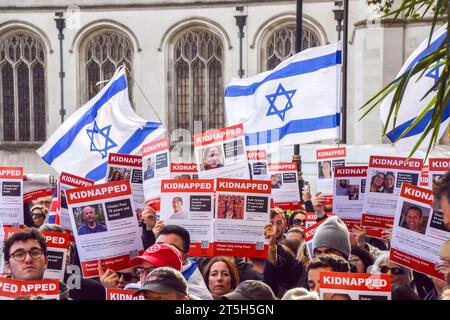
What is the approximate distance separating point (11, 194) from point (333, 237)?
3.36 m

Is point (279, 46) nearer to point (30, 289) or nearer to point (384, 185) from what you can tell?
point (384, 185)

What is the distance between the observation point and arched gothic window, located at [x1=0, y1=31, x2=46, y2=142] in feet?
88.8

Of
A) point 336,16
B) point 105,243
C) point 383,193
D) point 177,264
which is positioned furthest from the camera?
point 336,16

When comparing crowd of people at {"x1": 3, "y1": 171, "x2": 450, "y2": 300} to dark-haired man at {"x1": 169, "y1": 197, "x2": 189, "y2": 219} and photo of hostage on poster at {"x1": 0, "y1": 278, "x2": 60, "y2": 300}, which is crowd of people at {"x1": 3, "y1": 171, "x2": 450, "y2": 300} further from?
photo of hostage on poster at {"x1": 0, "y1": 278, "x2": 60, "y2": 300}

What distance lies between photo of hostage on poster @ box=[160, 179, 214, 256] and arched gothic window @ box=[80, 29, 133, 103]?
20.1 metres

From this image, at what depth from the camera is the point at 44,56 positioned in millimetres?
26984

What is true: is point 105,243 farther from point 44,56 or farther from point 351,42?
point 44,56

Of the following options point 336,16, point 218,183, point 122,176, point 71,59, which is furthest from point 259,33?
point 218,183

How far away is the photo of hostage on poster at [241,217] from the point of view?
20.1ft

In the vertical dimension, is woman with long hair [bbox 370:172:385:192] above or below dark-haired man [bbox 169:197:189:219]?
above

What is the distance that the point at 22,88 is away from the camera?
1079 inches

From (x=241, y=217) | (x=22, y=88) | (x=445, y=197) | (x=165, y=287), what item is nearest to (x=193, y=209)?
(x=241, y=217)

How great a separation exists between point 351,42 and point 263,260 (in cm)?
1851

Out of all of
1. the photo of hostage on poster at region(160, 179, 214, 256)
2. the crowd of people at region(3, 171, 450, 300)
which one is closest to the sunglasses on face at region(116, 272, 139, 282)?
the crowd of people at region(3, 171, 450, 300)
